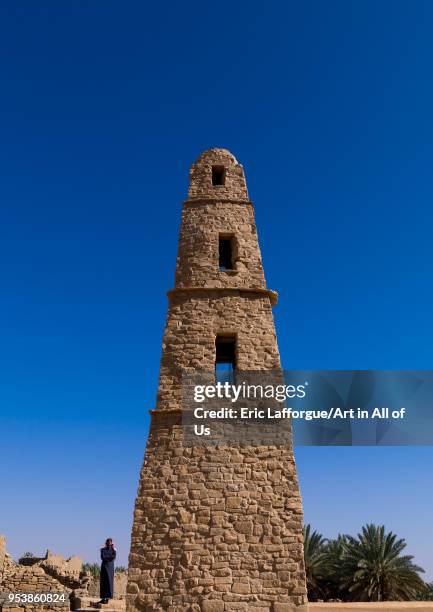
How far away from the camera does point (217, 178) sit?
15.8 m

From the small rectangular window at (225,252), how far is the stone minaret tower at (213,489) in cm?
46

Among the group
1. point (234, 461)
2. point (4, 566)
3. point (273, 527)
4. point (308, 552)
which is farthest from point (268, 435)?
point (308, 552)

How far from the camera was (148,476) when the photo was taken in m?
11.7

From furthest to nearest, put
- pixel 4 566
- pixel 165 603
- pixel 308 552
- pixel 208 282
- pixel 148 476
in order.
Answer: pixel 308 552
pixel 4 566
pixel 208 282
pixel 148 476
pixel 165 603

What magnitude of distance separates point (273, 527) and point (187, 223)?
7.87 m

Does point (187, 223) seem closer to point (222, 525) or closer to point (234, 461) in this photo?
point (234, 461)

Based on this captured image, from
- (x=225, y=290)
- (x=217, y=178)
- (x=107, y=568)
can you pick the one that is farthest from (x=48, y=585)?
(x=217, y=178)

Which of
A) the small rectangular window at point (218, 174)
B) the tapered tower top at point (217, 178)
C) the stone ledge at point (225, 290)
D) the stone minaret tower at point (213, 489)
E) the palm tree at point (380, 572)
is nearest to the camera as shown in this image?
the stone minaret tower at point (213, 489)

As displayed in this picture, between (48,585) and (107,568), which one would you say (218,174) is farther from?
(48,585)

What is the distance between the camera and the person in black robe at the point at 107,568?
39.1 ft

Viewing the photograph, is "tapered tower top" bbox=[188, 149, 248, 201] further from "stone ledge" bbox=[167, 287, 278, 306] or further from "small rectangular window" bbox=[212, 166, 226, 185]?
"stone ledge" bbox=[167, 287, 278, 306]

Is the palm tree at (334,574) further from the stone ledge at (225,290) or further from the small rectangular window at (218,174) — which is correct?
the small rectangular window at (218,174)

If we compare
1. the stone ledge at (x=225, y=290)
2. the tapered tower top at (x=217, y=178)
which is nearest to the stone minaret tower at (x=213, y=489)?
the stone ledge at (x=225, y=290)

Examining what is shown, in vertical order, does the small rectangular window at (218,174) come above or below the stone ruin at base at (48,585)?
above
